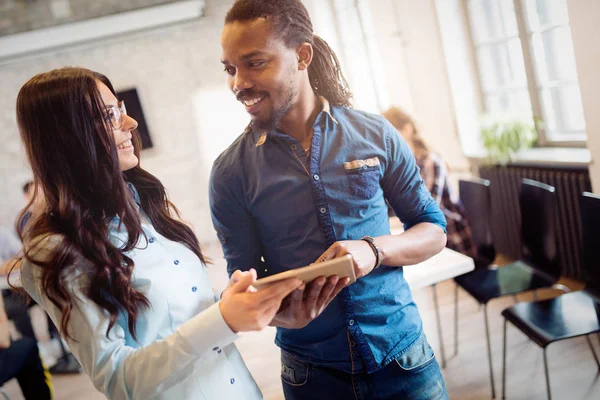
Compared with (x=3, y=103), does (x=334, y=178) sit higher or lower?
lower

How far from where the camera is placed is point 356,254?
1096 millimetres

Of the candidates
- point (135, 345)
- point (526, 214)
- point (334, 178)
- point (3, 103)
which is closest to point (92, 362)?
point (135, 345)

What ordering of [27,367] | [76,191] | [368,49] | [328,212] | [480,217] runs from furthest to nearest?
1. [368,49]
2. [27,367]
3. [480,217]
4. [328,212]
5. [76,191]

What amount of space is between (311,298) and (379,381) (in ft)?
1.10

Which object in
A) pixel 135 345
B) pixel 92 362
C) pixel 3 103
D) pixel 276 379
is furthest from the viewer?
pixel 3 103

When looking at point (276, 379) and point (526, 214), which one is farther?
point (276, 379)

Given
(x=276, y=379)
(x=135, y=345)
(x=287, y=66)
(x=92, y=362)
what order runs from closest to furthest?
1. (x=92, y=362)
2. (x=135, y=345)
3. (x=287, y=66)
4. (x=276, y=379)

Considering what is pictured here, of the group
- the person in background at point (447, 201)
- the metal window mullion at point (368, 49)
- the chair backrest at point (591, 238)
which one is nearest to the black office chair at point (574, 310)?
the chair backrest at point (591, 238)

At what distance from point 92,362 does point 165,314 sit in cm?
18

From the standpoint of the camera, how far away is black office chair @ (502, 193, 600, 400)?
6.94 ft

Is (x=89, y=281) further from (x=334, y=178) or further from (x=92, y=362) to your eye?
(x=334, y=178)

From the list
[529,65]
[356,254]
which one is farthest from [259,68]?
[529,65]

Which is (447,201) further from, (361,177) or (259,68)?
(259,68)

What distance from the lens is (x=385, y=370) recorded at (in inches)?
48.7
